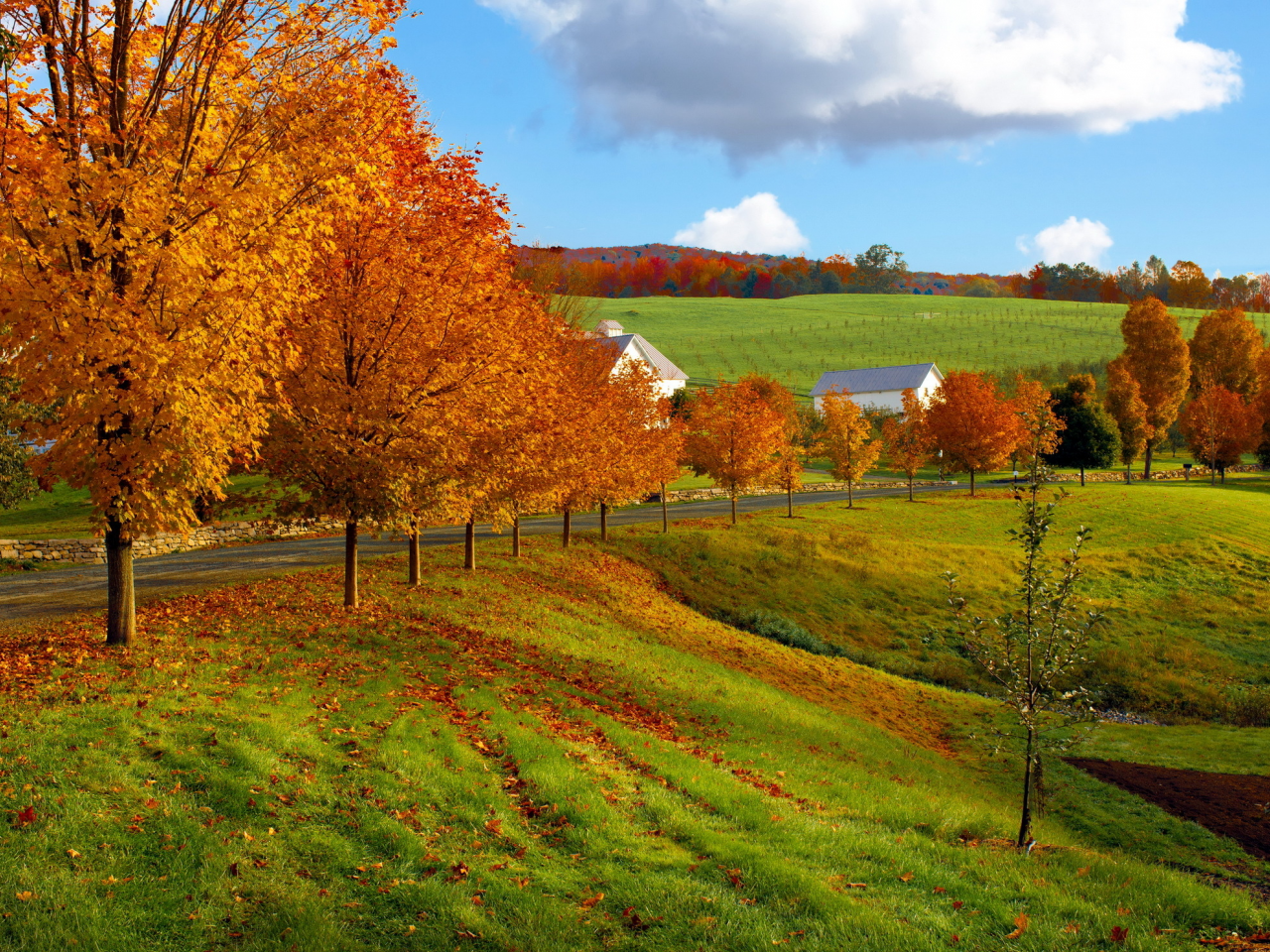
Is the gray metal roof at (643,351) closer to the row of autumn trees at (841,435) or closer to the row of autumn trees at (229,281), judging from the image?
the row of autumn trees at (841,435)

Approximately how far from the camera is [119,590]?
38.3ft

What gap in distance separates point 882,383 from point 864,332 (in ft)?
134

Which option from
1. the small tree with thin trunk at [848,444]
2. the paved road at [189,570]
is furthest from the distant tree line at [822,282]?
the paved road at [189,570]

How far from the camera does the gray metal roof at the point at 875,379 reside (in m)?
95.2

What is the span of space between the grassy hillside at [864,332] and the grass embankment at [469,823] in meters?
88.5

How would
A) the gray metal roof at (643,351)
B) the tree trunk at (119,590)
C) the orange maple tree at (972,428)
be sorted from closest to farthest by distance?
the tree trunk at (119,590) < the orange maple tree at (972,428) < the gray metal roof at (643,351)

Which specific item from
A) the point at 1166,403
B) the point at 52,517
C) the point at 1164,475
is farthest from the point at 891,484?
the point at 52,517

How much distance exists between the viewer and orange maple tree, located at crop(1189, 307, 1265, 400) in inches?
3105

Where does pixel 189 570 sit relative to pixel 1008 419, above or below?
below

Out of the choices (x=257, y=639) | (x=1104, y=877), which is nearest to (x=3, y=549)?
(x=257, y=639)

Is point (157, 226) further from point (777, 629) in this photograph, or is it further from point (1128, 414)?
point (1128, 414)

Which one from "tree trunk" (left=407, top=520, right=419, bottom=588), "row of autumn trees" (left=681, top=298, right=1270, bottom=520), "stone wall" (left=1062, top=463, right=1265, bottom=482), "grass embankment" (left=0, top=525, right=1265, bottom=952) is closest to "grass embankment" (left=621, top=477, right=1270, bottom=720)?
"row of autumn trees" (left=681, top=298, right=1270, bottom=520)

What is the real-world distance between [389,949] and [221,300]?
8.00 metres

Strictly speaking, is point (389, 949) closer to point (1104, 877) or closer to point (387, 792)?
point (387, 792)
